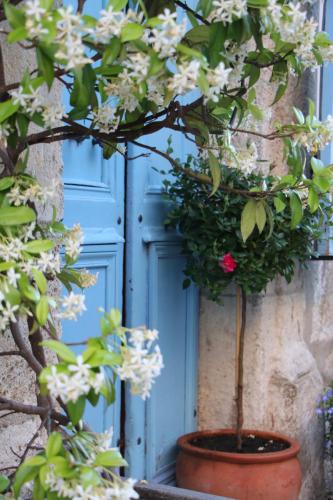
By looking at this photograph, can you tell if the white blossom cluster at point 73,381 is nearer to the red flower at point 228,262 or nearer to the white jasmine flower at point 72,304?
the white jasmine flower at point 72,304

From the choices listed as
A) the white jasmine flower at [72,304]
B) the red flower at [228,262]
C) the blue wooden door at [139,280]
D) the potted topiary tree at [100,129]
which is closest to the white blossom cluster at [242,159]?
the potted topiary tree at [100,129]

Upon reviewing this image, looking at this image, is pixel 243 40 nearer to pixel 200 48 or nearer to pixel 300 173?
pixel 200 48

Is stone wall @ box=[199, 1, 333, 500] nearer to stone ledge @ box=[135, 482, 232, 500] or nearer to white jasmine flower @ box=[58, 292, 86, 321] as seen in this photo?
stone ledge @ box=[135, 482, 232, 500]

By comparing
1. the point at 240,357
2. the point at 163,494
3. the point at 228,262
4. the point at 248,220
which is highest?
the point at 248,220

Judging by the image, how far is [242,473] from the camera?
113 inches

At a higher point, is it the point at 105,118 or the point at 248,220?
the point at 105,118

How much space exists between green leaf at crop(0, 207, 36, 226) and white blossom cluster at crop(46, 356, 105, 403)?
284mm

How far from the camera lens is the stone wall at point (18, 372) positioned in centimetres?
165

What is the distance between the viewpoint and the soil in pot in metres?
3.04

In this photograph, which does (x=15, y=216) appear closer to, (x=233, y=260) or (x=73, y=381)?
(x=73, y=381)

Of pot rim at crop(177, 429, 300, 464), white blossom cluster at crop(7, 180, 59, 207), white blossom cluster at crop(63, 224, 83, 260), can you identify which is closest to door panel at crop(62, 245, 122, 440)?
pot rim at crop(177, 429, 300, 464)

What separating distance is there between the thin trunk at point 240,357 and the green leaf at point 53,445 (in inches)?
80.3

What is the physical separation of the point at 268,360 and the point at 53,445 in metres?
2.37

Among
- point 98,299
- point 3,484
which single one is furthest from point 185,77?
point 98,299
